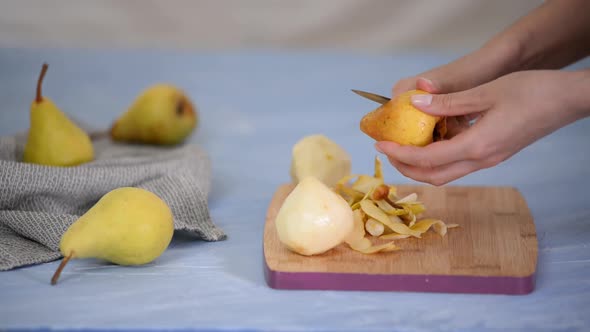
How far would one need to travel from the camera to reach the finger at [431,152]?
98 centimetres

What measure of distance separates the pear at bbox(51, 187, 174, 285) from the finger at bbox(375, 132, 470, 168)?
1.01ft

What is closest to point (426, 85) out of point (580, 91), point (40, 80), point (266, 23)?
point (580, 91)

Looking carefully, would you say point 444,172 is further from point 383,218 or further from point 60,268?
point 60,268

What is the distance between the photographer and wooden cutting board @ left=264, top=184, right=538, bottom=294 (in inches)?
36.3

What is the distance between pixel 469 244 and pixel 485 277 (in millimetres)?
114

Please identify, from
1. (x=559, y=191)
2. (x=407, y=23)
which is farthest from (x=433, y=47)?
(x=559, y=191)

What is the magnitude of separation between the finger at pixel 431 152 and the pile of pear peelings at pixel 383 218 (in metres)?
0.09

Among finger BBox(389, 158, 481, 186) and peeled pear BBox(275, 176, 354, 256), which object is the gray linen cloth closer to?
peeled pear BBox(275, 176, 354, 256)

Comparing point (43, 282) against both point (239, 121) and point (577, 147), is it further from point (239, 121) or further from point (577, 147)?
point (577, 147)

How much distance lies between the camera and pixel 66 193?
1157 millimetres

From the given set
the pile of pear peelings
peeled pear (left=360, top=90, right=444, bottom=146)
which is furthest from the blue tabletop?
peeled pear (left=360, top=90, right=444, bottom=146)

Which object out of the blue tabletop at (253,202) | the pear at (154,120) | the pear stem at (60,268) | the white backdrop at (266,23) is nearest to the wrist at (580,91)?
the blue tabletop at (253,202)

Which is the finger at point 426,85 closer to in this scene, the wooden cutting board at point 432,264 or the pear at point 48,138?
the wooden cutting board at point 432,264

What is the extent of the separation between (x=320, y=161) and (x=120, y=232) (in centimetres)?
39
